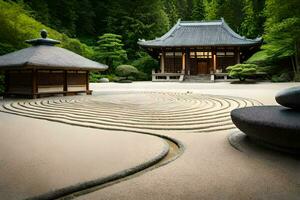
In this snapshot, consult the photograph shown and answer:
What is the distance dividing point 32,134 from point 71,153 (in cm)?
200

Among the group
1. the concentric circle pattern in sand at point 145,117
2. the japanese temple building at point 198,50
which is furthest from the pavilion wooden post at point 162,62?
the concentric circle pattern in sand at point 145,117

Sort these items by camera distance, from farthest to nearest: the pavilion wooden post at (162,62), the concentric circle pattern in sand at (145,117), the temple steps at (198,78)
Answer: the pavilion wooden post at (162,62) → the temple steps at (198,78) → the concentric circle pattern in sand at (145,117)

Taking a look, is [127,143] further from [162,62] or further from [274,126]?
[162,62]

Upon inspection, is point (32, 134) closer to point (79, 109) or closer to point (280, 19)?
point (79, 109)

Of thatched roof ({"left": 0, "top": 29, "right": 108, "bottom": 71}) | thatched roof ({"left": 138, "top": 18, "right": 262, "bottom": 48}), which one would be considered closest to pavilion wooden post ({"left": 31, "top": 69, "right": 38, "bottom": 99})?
thatched roof ({"left": 0, "top": 29, "right": 108, "bottom": 71})

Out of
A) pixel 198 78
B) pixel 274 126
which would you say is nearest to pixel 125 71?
pixel 198 78

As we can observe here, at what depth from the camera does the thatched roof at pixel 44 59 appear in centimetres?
1340

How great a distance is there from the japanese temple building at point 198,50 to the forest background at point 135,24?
6.72 feet

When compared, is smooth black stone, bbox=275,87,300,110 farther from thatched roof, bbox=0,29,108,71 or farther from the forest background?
the forest background

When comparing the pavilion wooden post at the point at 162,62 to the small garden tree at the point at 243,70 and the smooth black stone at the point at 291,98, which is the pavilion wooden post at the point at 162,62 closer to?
the small garden tree at the point at 243,70

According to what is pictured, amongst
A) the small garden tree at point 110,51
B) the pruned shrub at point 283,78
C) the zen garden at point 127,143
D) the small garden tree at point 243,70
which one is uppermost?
the small garden tree at point 110,51

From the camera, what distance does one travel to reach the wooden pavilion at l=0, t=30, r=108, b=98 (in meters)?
13.9

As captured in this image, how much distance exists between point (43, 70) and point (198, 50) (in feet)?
64.4

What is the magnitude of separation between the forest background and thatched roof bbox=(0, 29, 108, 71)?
2.87 metres
